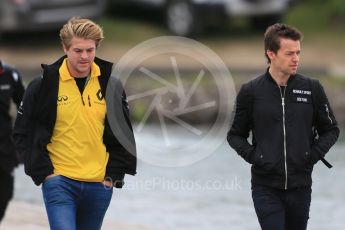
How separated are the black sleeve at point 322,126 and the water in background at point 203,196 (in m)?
3.43

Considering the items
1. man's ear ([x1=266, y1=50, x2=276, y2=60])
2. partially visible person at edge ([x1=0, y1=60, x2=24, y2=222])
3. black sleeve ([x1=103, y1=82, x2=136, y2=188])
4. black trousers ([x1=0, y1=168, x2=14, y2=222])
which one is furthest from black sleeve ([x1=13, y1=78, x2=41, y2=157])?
black trousers ([x1=0, y1=168, x2=14, y2=222])

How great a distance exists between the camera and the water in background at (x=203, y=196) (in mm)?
10211

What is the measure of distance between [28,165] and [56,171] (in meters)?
0.16

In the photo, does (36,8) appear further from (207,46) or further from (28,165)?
(28,165)

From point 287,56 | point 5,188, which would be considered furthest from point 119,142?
point 5,188

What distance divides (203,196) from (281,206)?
5553mm

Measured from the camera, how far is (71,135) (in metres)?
6.18

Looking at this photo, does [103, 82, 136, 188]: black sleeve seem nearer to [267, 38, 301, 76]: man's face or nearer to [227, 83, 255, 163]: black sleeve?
[227, 83, 255, 163]: black sleeve

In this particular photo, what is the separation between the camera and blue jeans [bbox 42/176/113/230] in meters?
6.05

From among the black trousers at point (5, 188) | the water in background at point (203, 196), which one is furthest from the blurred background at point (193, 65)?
the black trousers at point (5, 188)

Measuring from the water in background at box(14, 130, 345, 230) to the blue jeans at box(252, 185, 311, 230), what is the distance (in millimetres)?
3322

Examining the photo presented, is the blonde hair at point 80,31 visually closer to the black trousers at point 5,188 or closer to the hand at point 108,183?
the hand at point 108,183

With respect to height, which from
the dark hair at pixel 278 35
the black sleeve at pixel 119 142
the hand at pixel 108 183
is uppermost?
the dark hair at pixel 278 35

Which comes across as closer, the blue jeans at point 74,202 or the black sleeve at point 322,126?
the blue jeans at point 74,202
